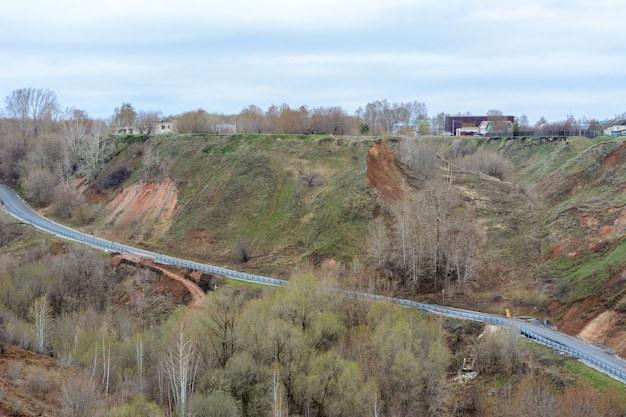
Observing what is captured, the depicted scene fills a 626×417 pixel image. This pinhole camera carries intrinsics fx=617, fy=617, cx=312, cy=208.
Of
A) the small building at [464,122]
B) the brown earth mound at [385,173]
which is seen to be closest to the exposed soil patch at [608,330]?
the brown earth mound at [385,173]

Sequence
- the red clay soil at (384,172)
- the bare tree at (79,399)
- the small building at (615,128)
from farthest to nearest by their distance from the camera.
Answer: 1. the small building at (615,128)
2. the red clay soil at (384,172)
3. the bare tree at (79,399)

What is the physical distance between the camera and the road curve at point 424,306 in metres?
36.6

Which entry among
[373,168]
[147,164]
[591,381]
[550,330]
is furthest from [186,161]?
[591,381]

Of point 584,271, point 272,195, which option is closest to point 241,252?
point 272,195

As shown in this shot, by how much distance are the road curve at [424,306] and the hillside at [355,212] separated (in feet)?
5.75

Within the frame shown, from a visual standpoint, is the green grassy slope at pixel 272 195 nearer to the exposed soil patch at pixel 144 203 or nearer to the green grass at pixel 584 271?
the exposed soil patch at pixel 144 203

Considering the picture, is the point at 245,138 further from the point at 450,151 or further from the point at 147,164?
the point at 450,151

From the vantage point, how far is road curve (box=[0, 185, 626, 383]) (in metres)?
36.6

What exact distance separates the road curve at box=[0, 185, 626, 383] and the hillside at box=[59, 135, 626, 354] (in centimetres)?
175

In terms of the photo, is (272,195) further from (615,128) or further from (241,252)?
(615,128)

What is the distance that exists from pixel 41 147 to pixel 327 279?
66.8 meters

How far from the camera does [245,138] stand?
81250mm

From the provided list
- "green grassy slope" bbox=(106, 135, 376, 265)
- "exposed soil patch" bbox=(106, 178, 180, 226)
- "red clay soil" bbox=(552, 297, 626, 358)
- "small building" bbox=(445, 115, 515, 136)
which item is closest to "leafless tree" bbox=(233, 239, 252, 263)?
"green grassy slope" bbox=(106, 135, 376, 265)

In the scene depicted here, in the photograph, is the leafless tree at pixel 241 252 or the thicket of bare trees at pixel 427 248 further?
the leafless tree at pixel 241 252
